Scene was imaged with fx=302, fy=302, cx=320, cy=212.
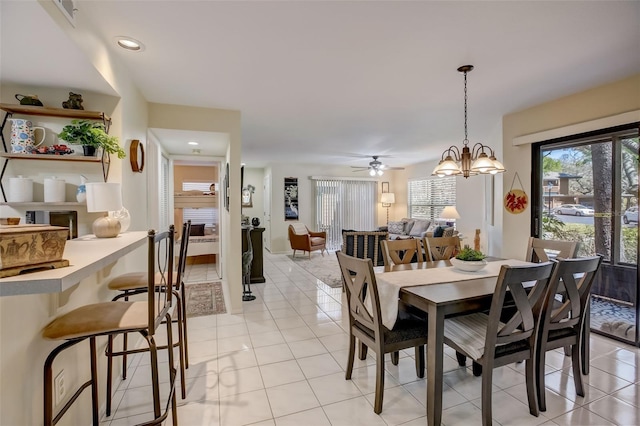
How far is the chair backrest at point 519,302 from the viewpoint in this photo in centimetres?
159

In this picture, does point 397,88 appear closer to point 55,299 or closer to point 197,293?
point 55,299

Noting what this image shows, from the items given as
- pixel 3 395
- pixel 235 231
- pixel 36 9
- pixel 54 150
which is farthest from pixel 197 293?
pixel 36 9

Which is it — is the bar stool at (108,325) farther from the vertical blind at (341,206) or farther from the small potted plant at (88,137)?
the vertical blind at (341,206)

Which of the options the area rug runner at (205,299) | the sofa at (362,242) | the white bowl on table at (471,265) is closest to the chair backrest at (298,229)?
the area rug runner at (205,299)

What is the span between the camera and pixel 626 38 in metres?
2.06

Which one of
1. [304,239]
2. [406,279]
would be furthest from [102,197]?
[304,239]

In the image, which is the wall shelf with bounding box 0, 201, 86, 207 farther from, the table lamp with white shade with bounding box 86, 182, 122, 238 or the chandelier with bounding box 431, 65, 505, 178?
the chandelier with bounding box 431, 65, 505, 178

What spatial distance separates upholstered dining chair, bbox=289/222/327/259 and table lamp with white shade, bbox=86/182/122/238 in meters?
5.24

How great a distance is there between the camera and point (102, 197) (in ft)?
5.96

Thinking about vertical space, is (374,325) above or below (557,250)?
below

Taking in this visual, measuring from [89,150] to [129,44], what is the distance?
77 cm

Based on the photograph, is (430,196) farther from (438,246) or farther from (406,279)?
(406,279)

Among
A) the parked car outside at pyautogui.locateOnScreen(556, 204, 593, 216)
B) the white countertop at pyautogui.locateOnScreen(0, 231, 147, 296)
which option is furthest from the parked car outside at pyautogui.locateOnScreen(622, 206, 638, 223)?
the white countertop at pyautogui.locateOnScreen(0, 231, 147, 296)

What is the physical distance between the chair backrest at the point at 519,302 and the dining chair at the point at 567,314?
6 centimetres
